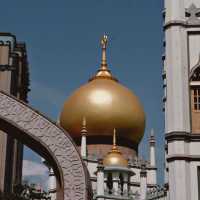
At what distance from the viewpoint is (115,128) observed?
121ft

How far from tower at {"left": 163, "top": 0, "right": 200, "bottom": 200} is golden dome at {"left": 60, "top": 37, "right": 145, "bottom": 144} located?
23.5 m

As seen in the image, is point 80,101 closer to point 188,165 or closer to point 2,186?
point 2,186

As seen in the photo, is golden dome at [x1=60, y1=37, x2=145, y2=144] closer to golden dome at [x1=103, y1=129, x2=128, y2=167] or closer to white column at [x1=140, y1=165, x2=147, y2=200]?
golden dome at [x1=103, y1=129, x2=128, y2=167]

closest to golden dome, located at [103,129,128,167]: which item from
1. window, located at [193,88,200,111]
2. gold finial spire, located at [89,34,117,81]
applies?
gold finial spire, located at [89,34,117,81]

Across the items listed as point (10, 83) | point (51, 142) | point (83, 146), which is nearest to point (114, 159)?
point (83, 146)

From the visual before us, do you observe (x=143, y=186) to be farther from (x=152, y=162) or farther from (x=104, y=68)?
(x=104, y=68)

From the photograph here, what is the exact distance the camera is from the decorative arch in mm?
8180

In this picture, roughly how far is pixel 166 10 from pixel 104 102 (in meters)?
24.5

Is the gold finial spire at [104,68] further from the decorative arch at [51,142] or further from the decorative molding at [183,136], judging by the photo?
the decorative arch at [51,142]

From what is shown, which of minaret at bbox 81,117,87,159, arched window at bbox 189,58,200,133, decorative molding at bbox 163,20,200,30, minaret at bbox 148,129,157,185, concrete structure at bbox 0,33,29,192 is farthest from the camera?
minaret at bbox 148,129,157,185

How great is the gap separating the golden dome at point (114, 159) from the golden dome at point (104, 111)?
77.4 inches

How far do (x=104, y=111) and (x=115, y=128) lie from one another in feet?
4.23

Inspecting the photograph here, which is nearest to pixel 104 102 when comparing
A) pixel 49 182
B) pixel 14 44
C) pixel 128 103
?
pixel 128 103

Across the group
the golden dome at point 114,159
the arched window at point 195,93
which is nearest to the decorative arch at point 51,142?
the arched window at point 195,93
